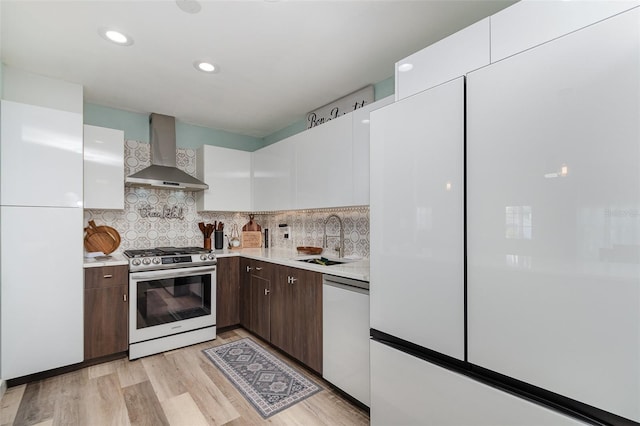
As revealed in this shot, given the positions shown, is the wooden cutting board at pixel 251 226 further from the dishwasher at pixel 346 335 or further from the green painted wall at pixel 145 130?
the dishwasher at pixel 346 335

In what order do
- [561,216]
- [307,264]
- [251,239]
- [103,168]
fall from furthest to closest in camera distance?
[251,239] → [103,168] → [307,264] → [561,216]

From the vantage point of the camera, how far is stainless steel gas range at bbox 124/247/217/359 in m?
2.81

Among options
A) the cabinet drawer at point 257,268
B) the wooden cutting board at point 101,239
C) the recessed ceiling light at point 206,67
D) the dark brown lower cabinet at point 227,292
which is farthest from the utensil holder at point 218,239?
the recessed ceiling light at point 206,67

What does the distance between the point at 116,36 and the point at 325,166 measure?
1.81 meters

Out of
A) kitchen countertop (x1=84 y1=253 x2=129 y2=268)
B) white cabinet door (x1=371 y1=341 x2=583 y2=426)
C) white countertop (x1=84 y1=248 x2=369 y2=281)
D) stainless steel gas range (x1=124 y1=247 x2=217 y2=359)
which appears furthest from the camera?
stainless steel gas range (x1=124 y1=247 x2=217 y2=359)

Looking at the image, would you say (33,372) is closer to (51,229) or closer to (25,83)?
(51,229)

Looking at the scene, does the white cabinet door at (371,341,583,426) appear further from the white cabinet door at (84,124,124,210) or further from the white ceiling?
the white cabinet door at (84,124,124,210)

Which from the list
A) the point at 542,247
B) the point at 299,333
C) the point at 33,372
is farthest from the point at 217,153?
the point at 542,247

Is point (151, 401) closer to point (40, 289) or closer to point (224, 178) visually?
point (40, 289)

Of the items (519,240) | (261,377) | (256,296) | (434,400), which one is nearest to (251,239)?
(256,296)

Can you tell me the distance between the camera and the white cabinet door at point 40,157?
7.55ft

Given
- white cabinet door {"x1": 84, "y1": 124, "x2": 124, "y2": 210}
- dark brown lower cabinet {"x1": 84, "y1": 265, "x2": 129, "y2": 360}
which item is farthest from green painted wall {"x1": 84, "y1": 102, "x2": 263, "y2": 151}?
dark brown lower cabinet {"x1": 84, "y1": 265, "x2": 129, "y2": 360}

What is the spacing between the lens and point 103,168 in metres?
2.93

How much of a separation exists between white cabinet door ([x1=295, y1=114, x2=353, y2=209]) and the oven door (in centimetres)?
137
